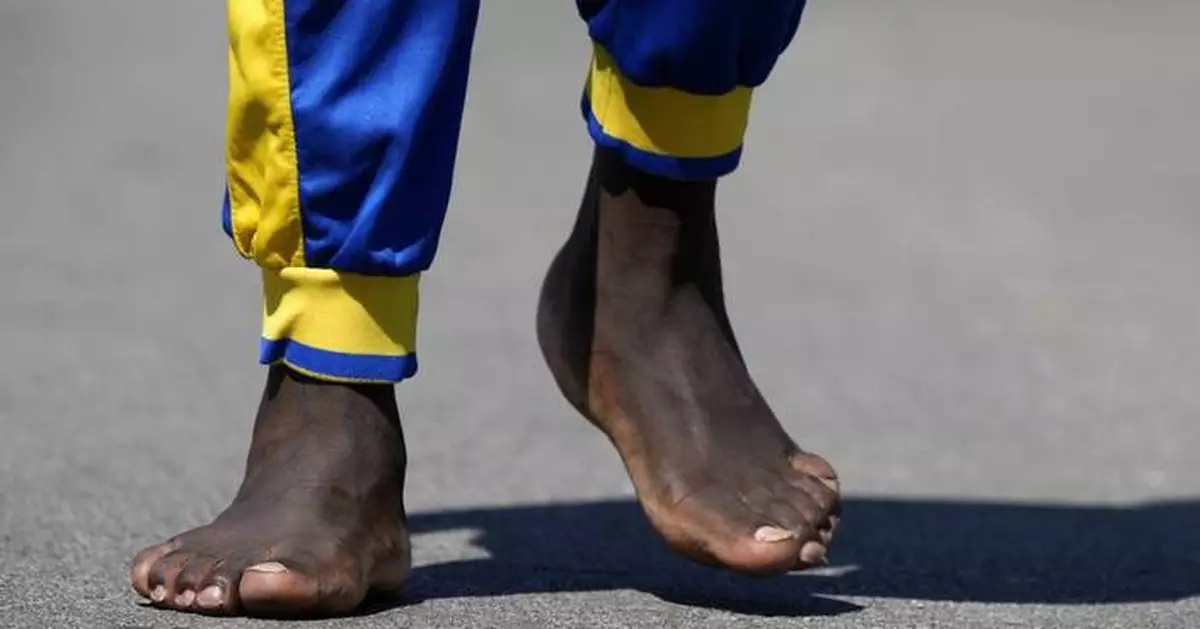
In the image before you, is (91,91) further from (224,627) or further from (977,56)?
(224,627)

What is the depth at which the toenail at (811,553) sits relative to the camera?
71.7 inches

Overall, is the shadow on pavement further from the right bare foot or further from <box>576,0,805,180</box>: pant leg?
<box>576,0,805,180</box>: pant leg

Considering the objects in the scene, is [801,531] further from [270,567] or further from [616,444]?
[270,567]

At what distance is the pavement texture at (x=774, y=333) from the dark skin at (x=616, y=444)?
4 cm

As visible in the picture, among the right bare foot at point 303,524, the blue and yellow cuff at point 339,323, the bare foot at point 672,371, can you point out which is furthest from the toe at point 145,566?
the bare foot at point 672,371

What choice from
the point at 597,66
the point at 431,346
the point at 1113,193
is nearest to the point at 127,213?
the point at 431,346

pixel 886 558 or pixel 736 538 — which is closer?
pixel 736 538

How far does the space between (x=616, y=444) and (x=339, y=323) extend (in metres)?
0.30

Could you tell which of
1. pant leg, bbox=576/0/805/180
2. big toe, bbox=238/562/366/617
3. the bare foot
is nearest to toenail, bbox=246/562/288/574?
big toe, bbox=238/562/366/617

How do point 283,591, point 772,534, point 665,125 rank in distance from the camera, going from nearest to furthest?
point 283,591
point 772,534
point 665,125

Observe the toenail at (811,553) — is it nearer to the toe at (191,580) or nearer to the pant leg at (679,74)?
the pant leg at (679,74)

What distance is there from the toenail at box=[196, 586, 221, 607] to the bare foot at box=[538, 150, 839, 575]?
36cm

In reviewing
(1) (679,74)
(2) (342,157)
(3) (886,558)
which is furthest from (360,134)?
(3) (886,558)

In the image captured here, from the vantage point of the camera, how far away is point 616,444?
1979 mm
